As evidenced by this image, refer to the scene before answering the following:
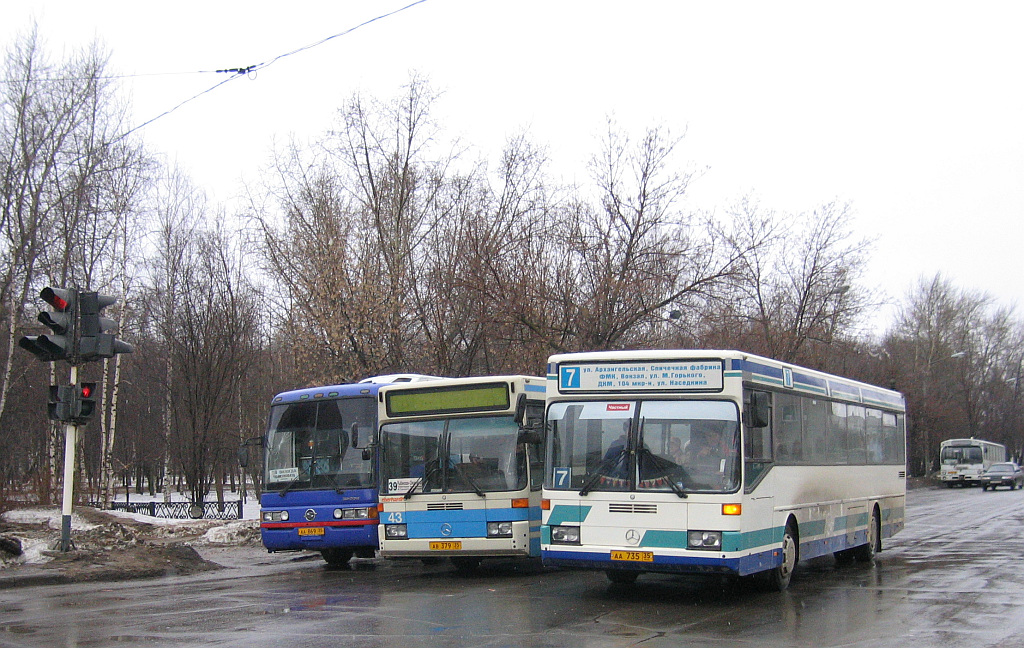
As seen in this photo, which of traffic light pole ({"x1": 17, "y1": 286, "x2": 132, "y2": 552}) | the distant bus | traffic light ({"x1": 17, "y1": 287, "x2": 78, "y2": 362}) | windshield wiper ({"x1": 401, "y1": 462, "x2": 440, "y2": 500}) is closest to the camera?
windshield wiper ({"x1": 401, "y1": 462, "x2": 440, "y2": 500})

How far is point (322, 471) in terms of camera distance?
16.4 meters

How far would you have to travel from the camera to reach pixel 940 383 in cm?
7912

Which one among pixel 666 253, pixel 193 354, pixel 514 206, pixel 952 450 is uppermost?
pixel 514 206

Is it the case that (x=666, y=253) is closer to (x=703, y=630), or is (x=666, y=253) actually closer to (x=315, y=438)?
(x=315, y=438)

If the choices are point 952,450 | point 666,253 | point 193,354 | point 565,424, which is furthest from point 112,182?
point 952,450

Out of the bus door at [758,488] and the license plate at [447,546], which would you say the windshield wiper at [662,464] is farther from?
the license plate at [447,546]

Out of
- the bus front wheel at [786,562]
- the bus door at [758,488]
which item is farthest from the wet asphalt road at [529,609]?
the bus door at [758,488]

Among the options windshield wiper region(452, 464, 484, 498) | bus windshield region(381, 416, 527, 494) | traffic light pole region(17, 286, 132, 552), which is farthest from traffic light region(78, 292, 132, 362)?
windshield wiper region(452, 464, 484, 498)

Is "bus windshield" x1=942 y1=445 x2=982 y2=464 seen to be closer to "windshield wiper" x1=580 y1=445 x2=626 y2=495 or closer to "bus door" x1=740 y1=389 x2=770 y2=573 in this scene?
"bus door" x1=740 y1=389 x2=770 y2=573

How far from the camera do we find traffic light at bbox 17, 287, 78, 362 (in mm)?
15297

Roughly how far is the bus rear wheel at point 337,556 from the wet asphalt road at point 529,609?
3.32 feet

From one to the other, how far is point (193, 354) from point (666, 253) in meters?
16.7

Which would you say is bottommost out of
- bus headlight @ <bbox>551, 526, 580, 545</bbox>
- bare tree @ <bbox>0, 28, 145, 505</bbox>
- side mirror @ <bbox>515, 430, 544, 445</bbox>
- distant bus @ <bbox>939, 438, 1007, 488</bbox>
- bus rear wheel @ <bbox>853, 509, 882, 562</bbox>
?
distant bus @ <bbox>939, 438, 1007, 488</bbox>

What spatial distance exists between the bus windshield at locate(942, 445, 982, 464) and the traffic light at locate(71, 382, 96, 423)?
6148 cm
